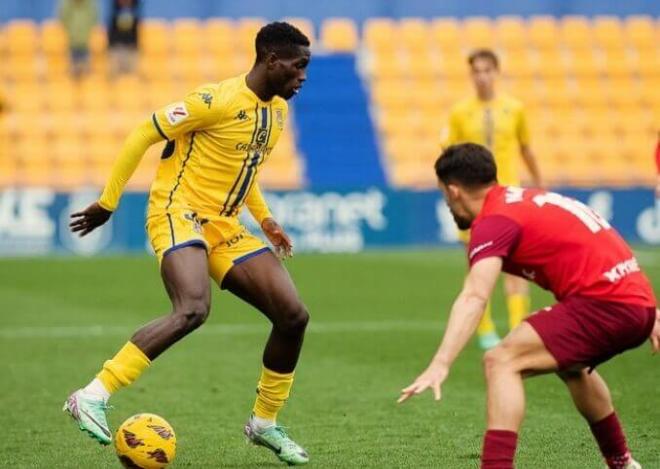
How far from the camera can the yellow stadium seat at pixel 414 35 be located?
85.1ft

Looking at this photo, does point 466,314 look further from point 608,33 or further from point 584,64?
point 608,33

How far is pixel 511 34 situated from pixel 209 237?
1958 centimetres

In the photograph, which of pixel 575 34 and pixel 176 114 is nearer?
pixel 176 114

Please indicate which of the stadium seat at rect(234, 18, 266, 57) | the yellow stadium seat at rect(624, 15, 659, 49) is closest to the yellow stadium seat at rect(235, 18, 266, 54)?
the stadium seat at rect(234, 18, 266, 57)

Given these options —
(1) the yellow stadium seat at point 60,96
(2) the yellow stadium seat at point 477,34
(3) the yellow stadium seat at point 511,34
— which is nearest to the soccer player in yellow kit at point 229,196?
(1) the yellow stadium seat at point 60,96

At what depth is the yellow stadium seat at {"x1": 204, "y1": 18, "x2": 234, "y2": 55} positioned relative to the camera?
2536 centimetres

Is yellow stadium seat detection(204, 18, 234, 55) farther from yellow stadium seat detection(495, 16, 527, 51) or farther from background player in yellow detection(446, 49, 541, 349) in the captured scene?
background player in yellow detection(446, 49, 541, 349)

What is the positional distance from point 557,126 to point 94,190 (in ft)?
28.6

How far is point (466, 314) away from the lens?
5.48 m

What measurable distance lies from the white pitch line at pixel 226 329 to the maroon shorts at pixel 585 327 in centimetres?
700

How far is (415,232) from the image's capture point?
21.7m

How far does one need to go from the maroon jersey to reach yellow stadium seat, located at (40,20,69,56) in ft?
66.1

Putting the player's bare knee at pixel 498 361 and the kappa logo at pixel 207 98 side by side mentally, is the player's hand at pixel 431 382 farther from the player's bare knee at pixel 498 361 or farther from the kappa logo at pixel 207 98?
the kappa logo at pixel 207 98

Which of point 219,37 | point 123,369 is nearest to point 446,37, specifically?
point 219,37
